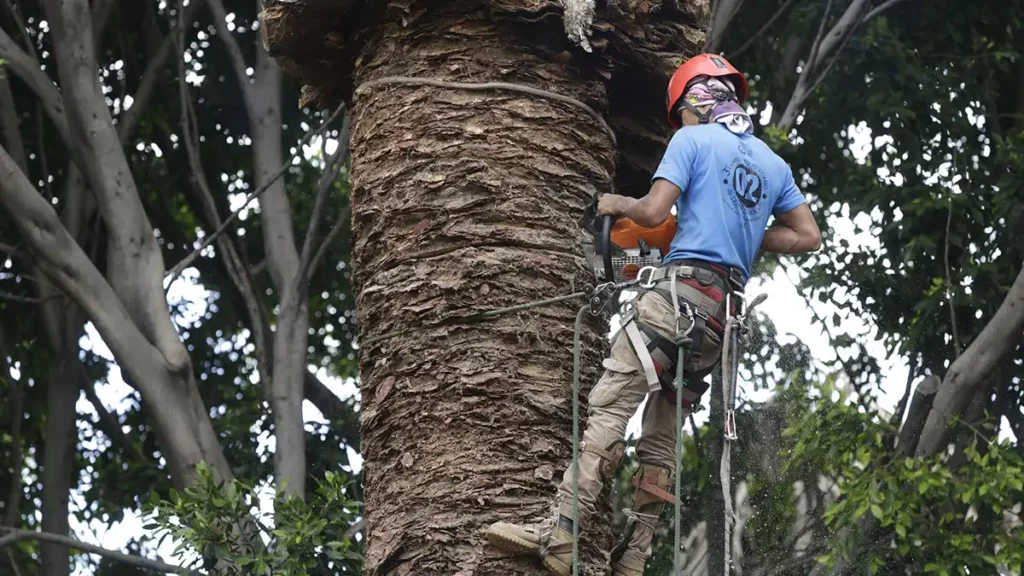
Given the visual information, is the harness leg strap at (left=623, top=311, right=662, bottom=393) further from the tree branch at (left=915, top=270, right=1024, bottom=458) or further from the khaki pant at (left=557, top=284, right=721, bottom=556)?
the tree branch at (left=915, top=270, right=1024, bottom=458)

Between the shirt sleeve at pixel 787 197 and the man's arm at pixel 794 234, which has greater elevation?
the shirt sleeve at pixel 787 197

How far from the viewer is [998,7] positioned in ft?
33.9

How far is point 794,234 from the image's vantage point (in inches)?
193

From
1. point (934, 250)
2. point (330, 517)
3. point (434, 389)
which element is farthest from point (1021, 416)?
point (434, 389)

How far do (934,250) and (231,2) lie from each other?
18.1ft

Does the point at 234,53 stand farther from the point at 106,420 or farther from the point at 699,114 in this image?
the point at 699,114

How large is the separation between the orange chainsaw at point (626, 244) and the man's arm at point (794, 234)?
1.18 feet

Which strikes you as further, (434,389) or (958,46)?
(958,46)

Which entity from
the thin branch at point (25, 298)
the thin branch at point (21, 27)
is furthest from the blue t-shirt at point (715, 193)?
the thin branch at point (21, 27)

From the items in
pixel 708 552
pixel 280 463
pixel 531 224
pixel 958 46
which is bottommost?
pixel 531 224

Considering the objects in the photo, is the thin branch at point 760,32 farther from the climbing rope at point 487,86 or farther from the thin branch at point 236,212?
the climbing rope at point 487,86

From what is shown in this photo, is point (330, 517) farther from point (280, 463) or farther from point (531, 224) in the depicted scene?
point (531, 224)

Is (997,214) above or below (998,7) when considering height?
below

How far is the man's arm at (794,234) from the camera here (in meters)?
4.90
